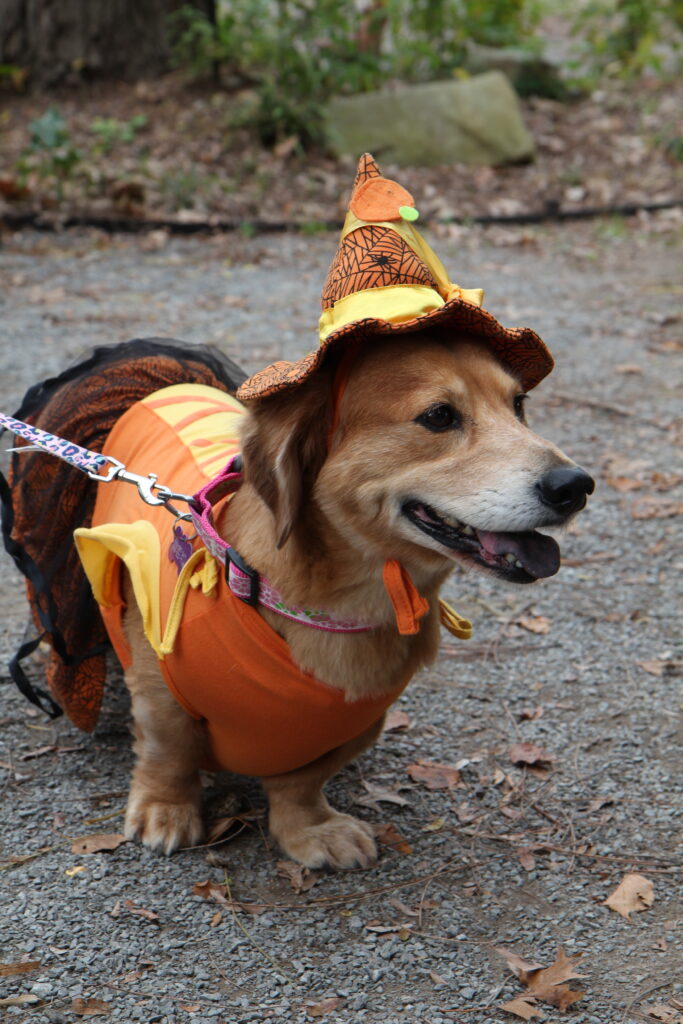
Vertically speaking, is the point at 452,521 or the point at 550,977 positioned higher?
the point at 452,521

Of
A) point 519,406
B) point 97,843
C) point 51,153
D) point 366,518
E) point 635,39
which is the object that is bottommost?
point 97,843

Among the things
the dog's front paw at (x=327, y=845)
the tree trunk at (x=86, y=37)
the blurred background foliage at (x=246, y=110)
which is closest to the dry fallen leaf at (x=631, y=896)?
the dog's front paw at (x=327, y=845)

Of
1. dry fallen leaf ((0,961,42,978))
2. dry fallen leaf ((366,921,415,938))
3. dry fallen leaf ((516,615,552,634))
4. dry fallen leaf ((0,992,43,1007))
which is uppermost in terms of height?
dry fallen leaf ((516,615,552,634))

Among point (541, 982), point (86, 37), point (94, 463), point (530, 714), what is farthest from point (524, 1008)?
point (86, 37)

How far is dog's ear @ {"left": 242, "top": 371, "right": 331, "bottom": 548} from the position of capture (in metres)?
2.36

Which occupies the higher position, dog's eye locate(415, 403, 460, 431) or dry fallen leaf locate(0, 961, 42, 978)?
dog's eye locate(415, 403, 460, 431)

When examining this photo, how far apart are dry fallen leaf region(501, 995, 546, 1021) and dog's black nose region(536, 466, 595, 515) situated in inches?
41.2

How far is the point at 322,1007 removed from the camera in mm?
2334

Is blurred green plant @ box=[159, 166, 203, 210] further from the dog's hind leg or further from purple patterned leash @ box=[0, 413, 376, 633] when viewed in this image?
the dog's hind leg

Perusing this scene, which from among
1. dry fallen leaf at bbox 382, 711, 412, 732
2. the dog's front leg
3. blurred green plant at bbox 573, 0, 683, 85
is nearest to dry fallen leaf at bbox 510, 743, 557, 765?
dry fallen leaf at bbox 382, 711, 412, 732

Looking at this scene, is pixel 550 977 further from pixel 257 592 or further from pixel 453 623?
pixel 257 592

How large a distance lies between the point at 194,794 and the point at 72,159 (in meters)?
7.21

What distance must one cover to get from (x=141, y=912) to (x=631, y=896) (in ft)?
3.89

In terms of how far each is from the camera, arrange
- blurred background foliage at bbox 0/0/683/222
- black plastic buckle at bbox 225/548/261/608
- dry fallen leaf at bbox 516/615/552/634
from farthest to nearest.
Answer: blurred background foliage at bbox 0/0/683/222, dry fallen leaf at bbox 516/615/552/634, black plastic buckle at bbox 225/548/261/608
